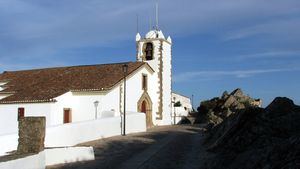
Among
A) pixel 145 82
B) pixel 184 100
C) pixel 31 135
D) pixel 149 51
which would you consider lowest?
pixel 31 135

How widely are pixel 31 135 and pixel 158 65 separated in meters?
24.9

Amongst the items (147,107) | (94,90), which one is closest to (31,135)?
(94,90)

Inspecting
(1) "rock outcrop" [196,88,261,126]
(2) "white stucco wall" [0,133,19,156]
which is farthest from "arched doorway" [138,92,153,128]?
(2) "white stucco wall" [0,133,19,156]

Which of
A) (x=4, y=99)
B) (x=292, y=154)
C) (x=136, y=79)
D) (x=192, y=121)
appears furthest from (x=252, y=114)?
(x=192, y=121)

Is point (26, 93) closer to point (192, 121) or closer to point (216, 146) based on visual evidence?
point (192, 121)

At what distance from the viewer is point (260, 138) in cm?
1195

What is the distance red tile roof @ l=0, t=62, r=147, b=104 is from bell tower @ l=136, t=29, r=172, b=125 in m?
2.49

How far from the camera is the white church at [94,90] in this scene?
31.3 m

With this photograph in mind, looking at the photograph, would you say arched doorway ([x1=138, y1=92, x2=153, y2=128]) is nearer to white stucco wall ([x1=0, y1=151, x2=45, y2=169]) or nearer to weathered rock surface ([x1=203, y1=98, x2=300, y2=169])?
weathered rock surface ([x1=203, y1=98, x2=300, y2=169])

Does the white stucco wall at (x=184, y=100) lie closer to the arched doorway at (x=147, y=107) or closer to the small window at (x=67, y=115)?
the arched doorway at (x=147, y=107)

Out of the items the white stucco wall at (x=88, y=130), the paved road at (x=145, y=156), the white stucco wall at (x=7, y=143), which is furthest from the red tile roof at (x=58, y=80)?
the white stucco wall at (x=7, y=143)

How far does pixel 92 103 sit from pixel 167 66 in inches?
361

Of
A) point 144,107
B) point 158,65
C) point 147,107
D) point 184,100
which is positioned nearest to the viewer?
point 144,107

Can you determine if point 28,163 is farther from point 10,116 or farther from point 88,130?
point 10,116
